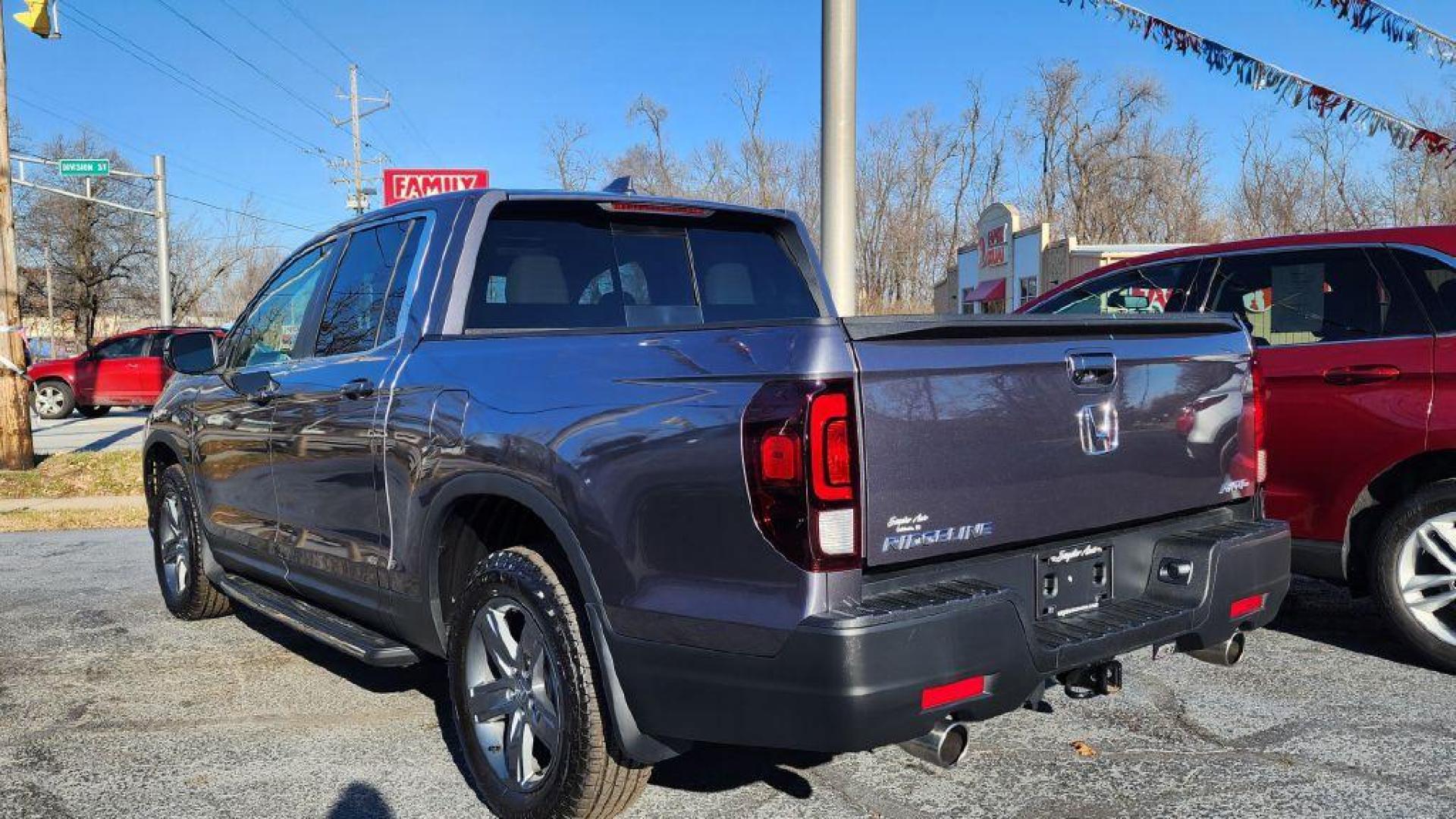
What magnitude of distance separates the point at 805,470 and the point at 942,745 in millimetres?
732

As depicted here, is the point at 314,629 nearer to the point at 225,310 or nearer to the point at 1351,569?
the point at 1351,569

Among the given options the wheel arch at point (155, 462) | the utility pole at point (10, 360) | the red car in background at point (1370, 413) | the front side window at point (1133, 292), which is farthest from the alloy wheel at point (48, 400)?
the red car in background at point (1370, 413)

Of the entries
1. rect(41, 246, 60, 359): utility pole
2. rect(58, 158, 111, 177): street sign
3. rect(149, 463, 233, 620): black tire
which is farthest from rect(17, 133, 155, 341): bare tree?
rect(149, 463, 233, 620): black tire

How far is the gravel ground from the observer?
3393mm

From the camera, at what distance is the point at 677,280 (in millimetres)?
4223

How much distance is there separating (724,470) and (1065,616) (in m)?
1.10

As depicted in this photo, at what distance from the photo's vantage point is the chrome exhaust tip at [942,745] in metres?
2.55

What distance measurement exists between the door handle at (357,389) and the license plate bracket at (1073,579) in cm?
224

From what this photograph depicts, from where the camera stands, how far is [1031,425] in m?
2.81

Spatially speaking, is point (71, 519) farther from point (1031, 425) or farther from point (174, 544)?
point (1031, 425)

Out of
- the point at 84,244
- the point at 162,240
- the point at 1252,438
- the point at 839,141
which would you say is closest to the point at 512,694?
the point at 1252,438

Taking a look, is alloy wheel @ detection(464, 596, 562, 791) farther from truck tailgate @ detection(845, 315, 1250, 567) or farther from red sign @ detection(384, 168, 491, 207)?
red sign @ detection(384, 168, 491, 207)

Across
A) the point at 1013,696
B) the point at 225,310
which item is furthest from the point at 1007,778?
the point at 225,310

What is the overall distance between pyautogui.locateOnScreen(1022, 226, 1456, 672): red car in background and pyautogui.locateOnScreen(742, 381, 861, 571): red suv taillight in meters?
2.58
